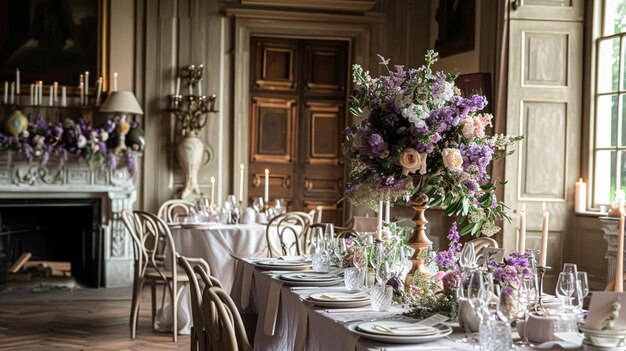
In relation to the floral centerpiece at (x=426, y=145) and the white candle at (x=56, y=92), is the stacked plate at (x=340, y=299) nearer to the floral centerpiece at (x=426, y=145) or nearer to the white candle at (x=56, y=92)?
the floral centerpiece at (x=426, y=145)

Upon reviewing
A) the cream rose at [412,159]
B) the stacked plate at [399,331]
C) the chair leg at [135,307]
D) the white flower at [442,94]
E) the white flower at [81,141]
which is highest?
the white flower at [442,94]

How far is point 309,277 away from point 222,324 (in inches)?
34.1

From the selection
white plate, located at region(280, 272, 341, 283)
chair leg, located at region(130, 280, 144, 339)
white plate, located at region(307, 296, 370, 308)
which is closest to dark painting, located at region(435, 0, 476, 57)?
chair leg, located at region(130, 280, 144, 339)

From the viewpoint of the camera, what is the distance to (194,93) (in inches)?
321

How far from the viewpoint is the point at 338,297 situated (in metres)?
2.83

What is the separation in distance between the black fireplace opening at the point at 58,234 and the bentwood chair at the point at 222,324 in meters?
5.21

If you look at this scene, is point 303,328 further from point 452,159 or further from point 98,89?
point 98,89

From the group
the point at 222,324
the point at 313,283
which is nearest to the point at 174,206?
the point at 313,283

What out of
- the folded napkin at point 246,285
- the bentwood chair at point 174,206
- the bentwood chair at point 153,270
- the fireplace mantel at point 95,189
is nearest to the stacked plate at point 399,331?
the folded napkin at point 246,285

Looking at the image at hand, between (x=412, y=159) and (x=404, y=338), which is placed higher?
(x=412, y=159)

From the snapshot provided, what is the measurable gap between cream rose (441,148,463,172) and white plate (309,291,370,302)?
0.55 meters

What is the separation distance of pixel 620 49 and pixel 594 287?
1948mm

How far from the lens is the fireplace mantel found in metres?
7.38

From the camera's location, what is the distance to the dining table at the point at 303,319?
223cm
